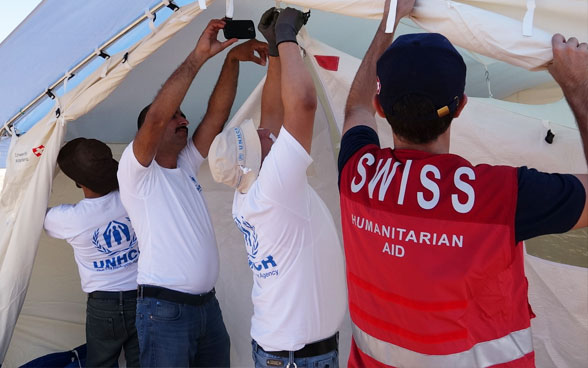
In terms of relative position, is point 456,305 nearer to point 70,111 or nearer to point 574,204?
point 574,204

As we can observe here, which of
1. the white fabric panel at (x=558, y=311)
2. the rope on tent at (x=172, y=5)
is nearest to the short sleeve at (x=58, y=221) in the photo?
the rope on tent at (x=172, y=5)

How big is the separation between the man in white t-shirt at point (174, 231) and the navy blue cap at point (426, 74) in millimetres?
980

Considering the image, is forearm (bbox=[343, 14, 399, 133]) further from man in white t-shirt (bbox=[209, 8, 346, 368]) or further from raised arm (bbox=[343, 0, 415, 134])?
man in white t-shirt (bbox=[209, 8, 346, 368])

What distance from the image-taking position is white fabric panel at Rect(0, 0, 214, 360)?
8.09 ft

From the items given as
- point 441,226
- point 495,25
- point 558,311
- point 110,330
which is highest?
point 495,25

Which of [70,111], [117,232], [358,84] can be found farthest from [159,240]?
[358,84]

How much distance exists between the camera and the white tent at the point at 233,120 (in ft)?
5.43

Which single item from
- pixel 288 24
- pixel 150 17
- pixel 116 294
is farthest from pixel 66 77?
pixel 288 24

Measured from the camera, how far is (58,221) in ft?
8.55

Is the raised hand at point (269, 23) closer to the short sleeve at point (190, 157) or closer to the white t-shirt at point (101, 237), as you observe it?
the short sleeve at point (190, 157)

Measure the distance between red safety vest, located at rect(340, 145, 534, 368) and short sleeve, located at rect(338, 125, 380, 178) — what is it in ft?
0.58

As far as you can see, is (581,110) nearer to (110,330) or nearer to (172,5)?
(172,5)

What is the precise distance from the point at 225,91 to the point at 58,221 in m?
1.01

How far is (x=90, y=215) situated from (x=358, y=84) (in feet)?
5.26
